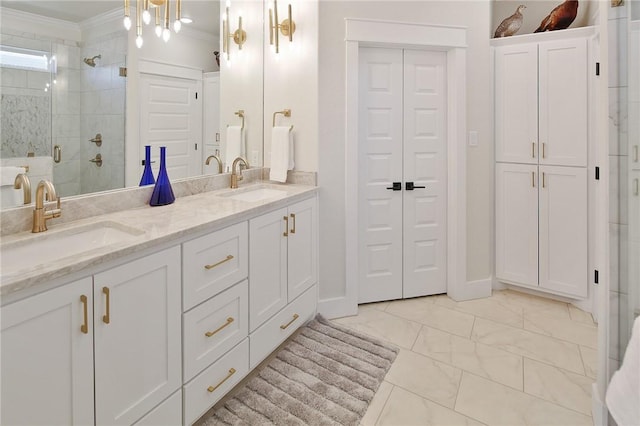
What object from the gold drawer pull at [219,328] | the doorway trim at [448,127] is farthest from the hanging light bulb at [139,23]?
the gold drawer pull at [219,328]

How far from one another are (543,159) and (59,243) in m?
3.24

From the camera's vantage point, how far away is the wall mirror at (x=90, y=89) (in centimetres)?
157

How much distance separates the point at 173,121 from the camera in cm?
231

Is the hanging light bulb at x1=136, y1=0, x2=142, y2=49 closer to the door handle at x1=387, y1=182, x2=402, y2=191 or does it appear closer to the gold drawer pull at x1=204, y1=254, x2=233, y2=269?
the gold drawer pull at x1=204, y1=254, x2=233, y2=269

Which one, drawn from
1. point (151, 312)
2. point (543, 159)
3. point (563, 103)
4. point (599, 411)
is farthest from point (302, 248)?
point (563, 103)

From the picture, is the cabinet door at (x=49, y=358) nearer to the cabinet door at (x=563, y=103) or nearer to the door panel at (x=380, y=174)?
the door panel at (x=380, y=174)

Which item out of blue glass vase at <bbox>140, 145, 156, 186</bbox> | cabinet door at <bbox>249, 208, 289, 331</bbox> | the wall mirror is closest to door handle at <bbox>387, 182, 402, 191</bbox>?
cabinet door at <bbox>249, 208, 289, 331</bbox>

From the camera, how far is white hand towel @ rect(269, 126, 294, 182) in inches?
112

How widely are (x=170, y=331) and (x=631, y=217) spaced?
74.3 inches

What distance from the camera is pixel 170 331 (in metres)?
1.53

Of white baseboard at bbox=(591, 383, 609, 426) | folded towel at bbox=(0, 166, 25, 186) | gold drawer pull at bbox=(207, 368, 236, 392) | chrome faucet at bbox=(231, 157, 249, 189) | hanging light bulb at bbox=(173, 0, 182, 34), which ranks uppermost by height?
hanging light bulb at bbox=(173, 0, 182, 34)

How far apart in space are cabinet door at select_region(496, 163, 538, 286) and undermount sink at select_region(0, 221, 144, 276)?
284cm

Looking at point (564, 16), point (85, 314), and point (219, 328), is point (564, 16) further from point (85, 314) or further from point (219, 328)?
point (85, 314)

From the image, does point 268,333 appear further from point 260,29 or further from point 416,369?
point 260,29
